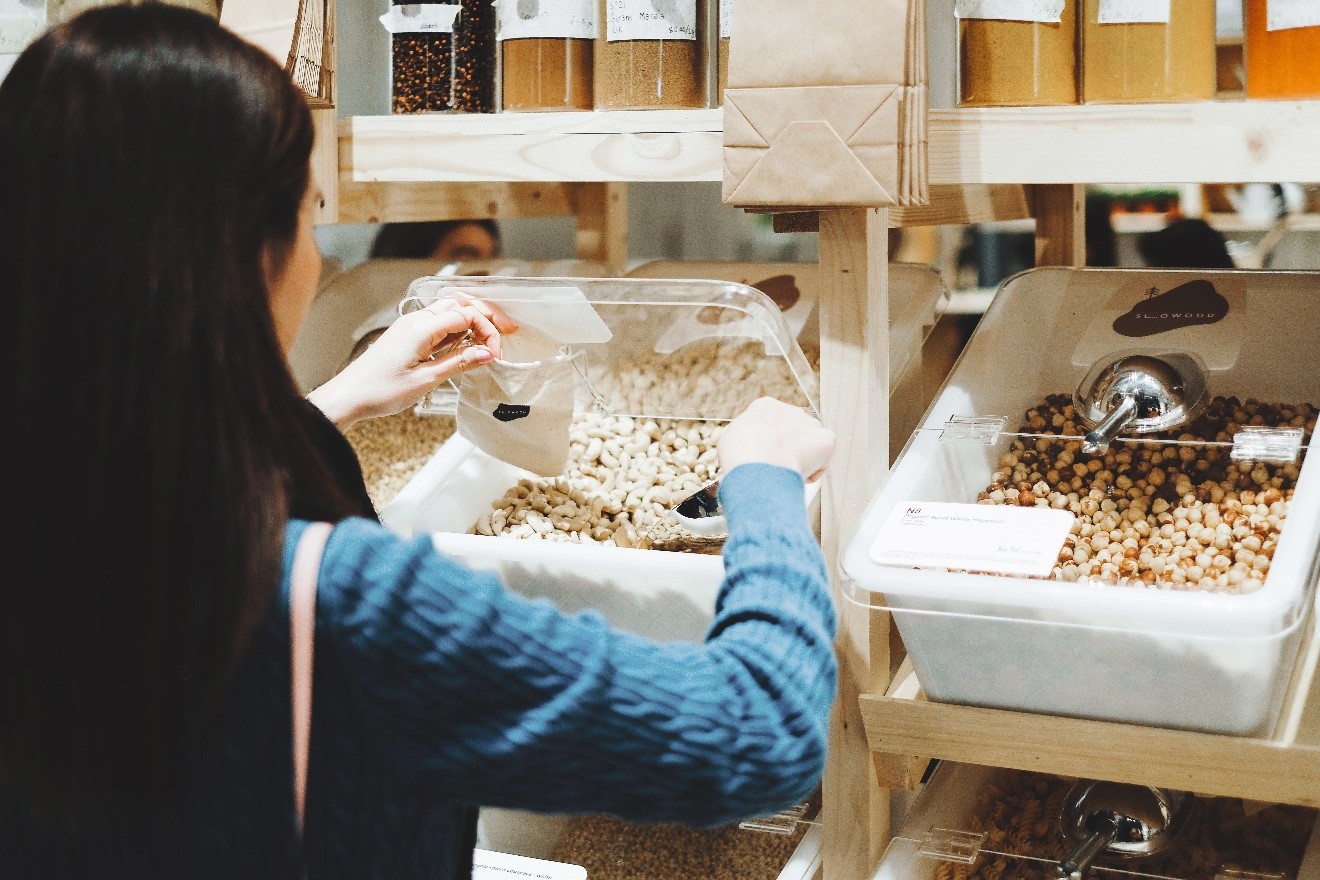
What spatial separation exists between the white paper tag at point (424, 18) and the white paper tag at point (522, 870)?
2.91 ft

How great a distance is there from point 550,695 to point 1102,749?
569 mm

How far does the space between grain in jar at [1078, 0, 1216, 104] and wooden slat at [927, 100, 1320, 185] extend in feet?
0.17

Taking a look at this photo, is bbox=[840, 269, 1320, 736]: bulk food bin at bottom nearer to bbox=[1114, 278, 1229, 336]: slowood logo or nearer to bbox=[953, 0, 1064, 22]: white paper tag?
bbox=[1114, 278, 1229, 336]: slowood logo

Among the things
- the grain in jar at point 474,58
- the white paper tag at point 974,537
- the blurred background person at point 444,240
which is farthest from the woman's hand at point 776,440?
the blurred background person at point 444,240

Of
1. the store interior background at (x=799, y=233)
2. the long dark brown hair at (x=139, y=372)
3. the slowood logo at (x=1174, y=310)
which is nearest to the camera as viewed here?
the long dark brown hair at (x=139, y=372)

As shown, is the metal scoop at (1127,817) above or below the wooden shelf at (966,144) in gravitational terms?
below

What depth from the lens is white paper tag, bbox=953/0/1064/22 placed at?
3.67 feet

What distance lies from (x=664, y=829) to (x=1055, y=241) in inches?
35.4

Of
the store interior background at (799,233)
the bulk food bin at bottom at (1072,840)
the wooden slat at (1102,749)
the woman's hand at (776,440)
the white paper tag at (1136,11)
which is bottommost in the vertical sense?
the bulk food bin at bottom at (1072,840)

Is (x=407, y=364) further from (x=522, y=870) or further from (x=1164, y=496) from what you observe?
(x=1164, y=496)

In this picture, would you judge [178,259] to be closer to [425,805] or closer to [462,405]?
[425,805]

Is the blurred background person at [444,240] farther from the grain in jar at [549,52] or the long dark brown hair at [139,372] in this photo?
the long dark brown hair at [139,372]

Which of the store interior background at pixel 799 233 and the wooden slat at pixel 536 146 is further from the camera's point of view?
the store interior background at pixel 799 233

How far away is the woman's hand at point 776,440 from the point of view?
913 mm
